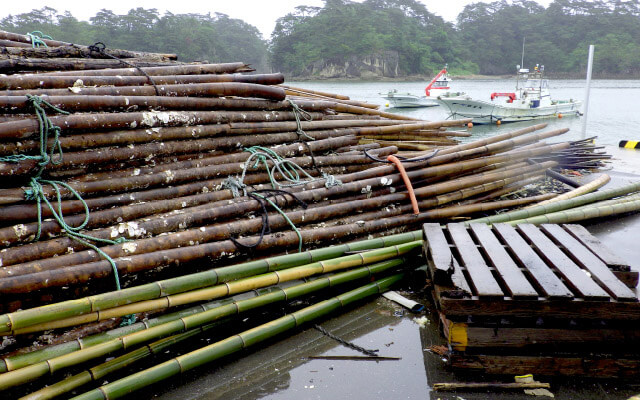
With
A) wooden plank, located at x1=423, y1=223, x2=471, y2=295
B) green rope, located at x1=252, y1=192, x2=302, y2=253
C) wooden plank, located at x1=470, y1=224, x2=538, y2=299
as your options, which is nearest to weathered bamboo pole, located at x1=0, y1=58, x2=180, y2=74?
green rope, located at x1=252, y1=192, x2=302, y2=253

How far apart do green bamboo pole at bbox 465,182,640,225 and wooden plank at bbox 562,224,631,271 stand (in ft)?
3.04

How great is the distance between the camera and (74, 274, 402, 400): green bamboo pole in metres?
2.75

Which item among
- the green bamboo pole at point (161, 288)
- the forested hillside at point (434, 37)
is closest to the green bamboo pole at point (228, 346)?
the green bamboo pole at point (161, 288)

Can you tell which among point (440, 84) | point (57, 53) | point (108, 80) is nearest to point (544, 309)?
point (108, 80)

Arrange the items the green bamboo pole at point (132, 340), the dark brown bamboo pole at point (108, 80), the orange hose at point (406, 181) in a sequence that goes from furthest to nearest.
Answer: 1. the orange hose at point (406, 181)
2. the dark brown bamboo pole at point (108, 80)
3. the green bamboo pole at point (132, 340)

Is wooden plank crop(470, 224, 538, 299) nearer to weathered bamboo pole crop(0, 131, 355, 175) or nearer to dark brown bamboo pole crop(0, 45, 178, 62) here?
weathered bamboo pole crop(0, 131, 355, 175)

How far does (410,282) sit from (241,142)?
7.62 feet

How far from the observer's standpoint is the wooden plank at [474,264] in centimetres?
296

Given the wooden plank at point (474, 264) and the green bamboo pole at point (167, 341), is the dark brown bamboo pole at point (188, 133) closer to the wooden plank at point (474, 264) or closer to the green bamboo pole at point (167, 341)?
the green bamboo pole at point (167, 341)

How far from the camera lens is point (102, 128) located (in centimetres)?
404

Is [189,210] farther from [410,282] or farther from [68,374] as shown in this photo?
[410,282]

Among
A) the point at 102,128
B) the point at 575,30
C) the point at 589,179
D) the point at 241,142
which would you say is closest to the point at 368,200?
the point at 241,142

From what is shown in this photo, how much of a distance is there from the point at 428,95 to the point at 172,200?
35.0m

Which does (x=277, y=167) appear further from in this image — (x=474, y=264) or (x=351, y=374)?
(x=351, y=374)
